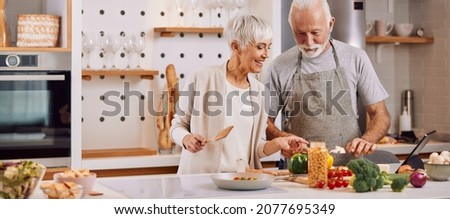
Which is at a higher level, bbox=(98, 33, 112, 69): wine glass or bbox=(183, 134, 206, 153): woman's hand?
bbox=(98, 33, 112, 69): wine glass

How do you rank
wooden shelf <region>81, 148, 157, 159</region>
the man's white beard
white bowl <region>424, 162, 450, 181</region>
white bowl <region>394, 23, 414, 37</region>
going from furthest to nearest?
1. white bowl <region>394, 23, 414, 37</region>
2. wooden shelf <region>81, 148, 157, 159</region>
3. the man's white beard
4. white bowl <region>424, 162, 450, 181</region>

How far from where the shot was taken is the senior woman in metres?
3.00

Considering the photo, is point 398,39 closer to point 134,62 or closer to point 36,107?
point 134,62

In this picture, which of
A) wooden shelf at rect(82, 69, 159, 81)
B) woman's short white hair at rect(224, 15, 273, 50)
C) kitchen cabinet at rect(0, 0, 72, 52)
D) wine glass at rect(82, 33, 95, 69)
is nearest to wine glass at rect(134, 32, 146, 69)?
wooden shelf at rect(82, 69, 159, 81)

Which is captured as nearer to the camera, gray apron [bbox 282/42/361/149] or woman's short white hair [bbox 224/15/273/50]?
woman's short white hair [bbox 224/15/273/50]

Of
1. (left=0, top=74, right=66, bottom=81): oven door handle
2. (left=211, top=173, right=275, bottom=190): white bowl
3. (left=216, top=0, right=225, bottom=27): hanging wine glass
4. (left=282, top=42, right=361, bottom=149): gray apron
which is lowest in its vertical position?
(left=211, top=173, right=275, bottom=190): white bowl

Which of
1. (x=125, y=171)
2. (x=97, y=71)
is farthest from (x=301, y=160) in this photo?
(x=97, y=71)

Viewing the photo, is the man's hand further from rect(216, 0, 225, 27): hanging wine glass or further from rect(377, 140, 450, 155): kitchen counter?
rect(216, 0, 225, 27): hanging wine glass

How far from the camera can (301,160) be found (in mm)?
2658

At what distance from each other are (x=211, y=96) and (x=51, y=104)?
102cm

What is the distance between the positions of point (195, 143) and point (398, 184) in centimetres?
84

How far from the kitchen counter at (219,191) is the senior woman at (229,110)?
48cm

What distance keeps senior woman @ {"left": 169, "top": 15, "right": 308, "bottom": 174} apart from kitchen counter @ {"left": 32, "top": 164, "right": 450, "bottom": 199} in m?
0.48

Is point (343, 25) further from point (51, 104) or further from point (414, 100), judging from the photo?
point (51, 104)
